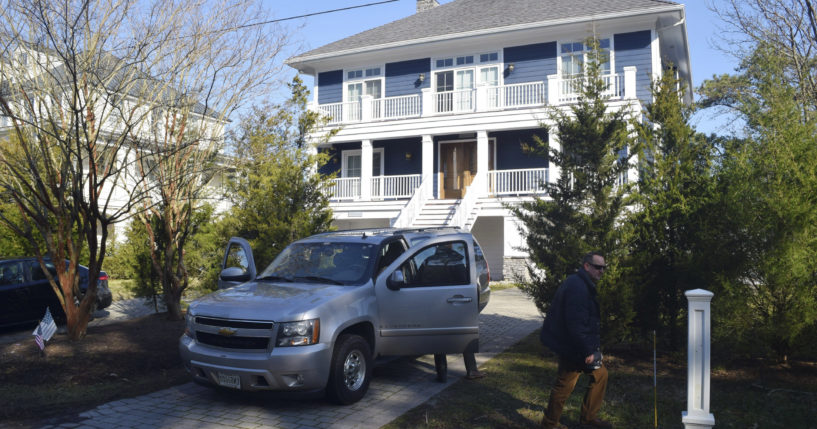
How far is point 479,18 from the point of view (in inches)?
932

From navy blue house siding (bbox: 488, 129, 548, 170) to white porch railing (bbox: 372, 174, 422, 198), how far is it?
10.5 ft

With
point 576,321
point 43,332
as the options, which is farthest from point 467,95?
point 576,321

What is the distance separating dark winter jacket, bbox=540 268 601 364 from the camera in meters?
5.36

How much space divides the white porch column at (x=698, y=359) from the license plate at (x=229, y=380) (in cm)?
397

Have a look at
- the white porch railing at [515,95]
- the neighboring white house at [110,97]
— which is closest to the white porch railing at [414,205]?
the white porch railing at [515,95]

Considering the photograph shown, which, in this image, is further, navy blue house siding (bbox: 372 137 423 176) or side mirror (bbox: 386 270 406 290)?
navy blue house siding (bbox: 372 137 423 176)

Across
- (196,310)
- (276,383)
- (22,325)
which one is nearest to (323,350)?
(276,383)

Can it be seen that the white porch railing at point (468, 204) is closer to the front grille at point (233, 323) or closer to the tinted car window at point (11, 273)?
the tinted car window at point (11, 273)

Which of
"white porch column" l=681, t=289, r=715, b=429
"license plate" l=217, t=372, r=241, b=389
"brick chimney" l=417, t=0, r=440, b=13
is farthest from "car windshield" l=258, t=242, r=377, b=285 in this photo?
"brick chimney" l=417, t=0, r=440, b=13

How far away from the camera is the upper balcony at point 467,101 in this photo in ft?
66.4

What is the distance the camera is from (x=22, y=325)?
11359 millimetres

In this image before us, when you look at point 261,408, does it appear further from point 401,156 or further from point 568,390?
point 401,156

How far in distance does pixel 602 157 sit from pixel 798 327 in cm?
318

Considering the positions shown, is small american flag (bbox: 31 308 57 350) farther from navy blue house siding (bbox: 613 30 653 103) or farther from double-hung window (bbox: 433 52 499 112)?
navy blue house siding (bbox: 613 30 653 103)
